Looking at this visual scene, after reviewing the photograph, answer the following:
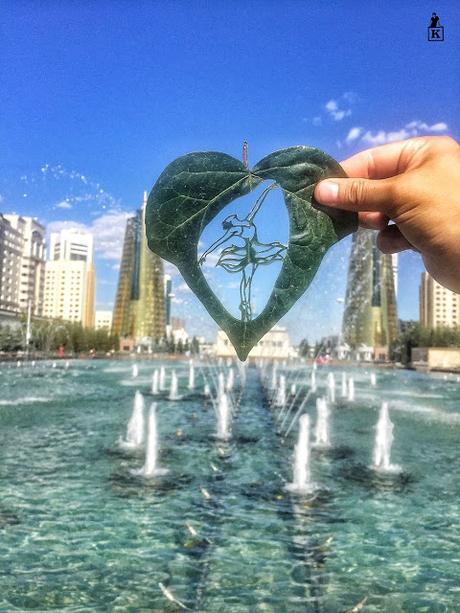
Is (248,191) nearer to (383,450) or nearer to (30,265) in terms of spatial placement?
(383,450)

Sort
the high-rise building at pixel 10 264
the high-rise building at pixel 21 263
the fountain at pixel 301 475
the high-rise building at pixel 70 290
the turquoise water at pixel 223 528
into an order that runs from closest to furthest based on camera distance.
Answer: the turquoise water at pixel 223 528, the fountain at pixel 301 475, the high-rise building at pixel 10 264, the high-rise building at pixel 21 263, the high-rise building at pixel 70 290

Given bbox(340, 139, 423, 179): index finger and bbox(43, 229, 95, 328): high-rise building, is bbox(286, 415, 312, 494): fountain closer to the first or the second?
bbox(340, 139, 423, 179): index finger

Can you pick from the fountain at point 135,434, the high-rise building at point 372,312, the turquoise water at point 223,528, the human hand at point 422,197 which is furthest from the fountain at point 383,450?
the high-rise building at point 372,312

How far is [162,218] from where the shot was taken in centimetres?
181

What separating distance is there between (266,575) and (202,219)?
17.6 ft

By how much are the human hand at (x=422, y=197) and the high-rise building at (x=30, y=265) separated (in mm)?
94621

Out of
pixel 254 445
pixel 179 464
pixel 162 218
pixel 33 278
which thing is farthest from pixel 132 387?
pixel 33 278

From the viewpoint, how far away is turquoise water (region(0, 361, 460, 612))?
5707 millimetres

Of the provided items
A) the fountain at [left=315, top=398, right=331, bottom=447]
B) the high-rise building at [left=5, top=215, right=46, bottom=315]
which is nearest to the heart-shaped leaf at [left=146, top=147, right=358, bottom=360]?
the fountain at [left=315, top=398, right=331, bottom=447]

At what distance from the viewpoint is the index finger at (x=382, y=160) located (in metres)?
1.74

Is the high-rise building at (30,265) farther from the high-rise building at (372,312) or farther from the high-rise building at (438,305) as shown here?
the high-rise building at (438,305)

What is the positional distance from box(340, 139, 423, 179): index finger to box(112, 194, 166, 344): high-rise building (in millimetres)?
100545

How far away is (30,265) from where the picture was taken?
94625 mm

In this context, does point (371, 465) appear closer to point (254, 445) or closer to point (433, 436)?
point (254, 445)
